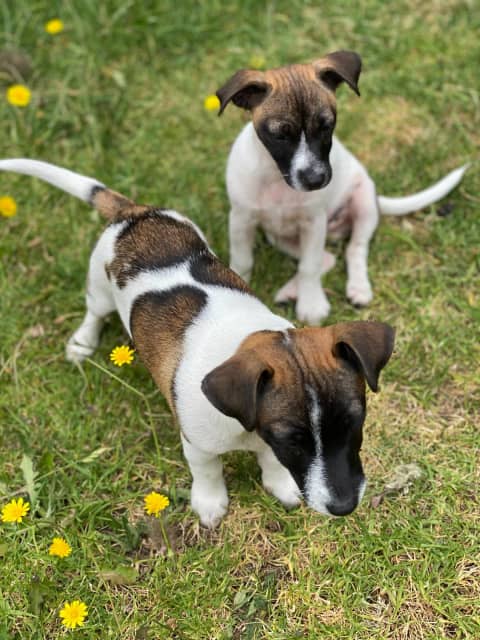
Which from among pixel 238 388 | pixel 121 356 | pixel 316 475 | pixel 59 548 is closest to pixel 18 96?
pixel 121 356

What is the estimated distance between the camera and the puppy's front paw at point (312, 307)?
19.3 feet

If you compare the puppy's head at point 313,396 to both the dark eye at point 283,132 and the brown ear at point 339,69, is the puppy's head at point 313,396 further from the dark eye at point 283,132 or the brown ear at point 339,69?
the brown ear at point 339,69

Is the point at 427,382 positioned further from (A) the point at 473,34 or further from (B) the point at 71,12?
(B) the point at 71,12

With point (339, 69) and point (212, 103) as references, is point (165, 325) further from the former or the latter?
point (212, 103)

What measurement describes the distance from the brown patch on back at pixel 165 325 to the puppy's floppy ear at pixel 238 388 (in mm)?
906

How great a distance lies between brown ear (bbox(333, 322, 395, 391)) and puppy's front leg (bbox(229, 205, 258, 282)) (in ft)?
6.82

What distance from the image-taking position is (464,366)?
5.61 m

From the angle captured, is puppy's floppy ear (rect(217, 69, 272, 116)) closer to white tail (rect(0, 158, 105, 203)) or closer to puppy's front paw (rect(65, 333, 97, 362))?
white tail (rect(0, 158, 105, 203))

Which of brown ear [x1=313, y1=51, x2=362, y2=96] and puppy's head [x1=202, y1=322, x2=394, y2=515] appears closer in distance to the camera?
puppy's head [x1=202, y1=322, x2=394, y2=515]

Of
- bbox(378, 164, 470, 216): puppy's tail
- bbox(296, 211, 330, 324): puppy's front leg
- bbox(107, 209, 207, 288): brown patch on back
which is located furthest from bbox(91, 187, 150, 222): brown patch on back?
bbox(378, 164, 470, 216): puppy's tail

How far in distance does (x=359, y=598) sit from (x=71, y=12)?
19.4 feet

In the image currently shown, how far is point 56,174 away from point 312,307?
6.56 ft

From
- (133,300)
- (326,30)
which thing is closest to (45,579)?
(133,300)

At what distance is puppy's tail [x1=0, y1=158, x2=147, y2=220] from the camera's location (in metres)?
5.29
